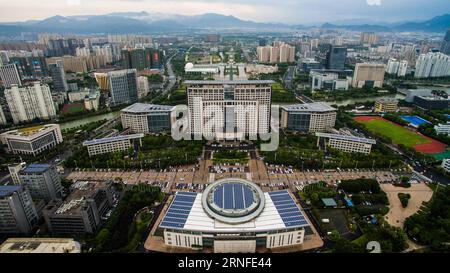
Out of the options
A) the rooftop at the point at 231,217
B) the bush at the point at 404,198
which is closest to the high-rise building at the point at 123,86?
the rooftop at the point at 231,217

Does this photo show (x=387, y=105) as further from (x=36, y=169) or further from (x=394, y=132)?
(x=36, y=169)

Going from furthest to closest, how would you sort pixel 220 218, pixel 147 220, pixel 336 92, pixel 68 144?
pixel 336 92 → pixel 68 144 → pixel 147 220 → pixel 220 218

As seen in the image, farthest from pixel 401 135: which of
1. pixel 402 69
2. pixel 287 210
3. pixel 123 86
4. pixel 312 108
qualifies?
pixel 123 86

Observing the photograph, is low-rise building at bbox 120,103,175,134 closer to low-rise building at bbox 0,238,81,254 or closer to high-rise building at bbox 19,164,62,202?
high-rise building at bbox 19,164,62,202

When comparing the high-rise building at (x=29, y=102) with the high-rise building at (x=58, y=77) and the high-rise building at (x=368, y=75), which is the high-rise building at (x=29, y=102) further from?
the high-rise building at (x=368, y=75)

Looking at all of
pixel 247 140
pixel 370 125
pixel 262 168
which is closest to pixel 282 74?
pixel 370 125

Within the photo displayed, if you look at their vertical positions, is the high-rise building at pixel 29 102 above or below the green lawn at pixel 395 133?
above
